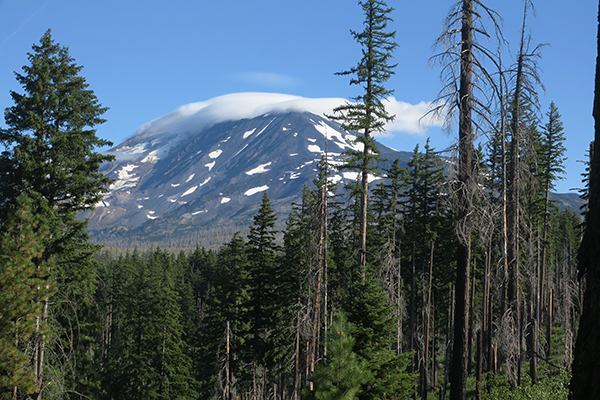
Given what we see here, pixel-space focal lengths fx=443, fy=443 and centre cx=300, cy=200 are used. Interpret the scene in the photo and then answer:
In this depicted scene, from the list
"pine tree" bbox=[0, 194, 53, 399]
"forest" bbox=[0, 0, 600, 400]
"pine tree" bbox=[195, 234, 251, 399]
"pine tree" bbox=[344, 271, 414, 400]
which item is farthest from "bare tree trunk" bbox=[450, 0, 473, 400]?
"pine tree" bbox=[195, 234, 251, 399]

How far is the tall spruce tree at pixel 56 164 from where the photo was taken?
1605 cm

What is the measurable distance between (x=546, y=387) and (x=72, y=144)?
64.3 ft

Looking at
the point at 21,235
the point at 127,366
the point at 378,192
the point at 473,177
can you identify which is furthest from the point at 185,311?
the point at 473,177

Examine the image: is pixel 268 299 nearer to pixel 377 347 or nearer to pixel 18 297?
pixel 377 347

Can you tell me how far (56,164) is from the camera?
16234 millimetres

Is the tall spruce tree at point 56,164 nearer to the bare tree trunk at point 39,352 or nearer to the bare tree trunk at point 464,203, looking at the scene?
the bare tree trunk at point 39,352

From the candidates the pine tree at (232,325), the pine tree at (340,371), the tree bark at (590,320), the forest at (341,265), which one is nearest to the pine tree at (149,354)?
the forest at (341,265)

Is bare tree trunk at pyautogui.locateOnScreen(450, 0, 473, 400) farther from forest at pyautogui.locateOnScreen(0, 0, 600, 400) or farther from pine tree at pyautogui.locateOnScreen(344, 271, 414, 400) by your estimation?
pine tree at pyautogui.locateOnScreen(344, 271, 414, 400)

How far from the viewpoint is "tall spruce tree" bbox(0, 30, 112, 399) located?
1605 cm

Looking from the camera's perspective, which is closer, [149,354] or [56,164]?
[56,164]

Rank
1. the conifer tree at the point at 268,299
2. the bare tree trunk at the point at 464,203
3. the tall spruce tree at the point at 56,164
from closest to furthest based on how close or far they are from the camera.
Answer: the bare tree trunk at the point at 464,203, the tall spruce tree at the point at 56,164, the conifer tree at the point at 268,299

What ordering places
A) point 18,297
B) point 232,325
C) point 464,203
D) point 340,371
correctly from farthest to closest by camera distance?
point 232,325, point 18,297, point 340,371, point 464,203

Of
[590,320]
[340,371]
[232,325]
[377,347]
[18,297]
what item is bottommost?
[232,325]

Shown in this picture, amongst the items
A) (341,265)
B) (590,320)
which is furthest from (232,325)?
(590,320)
